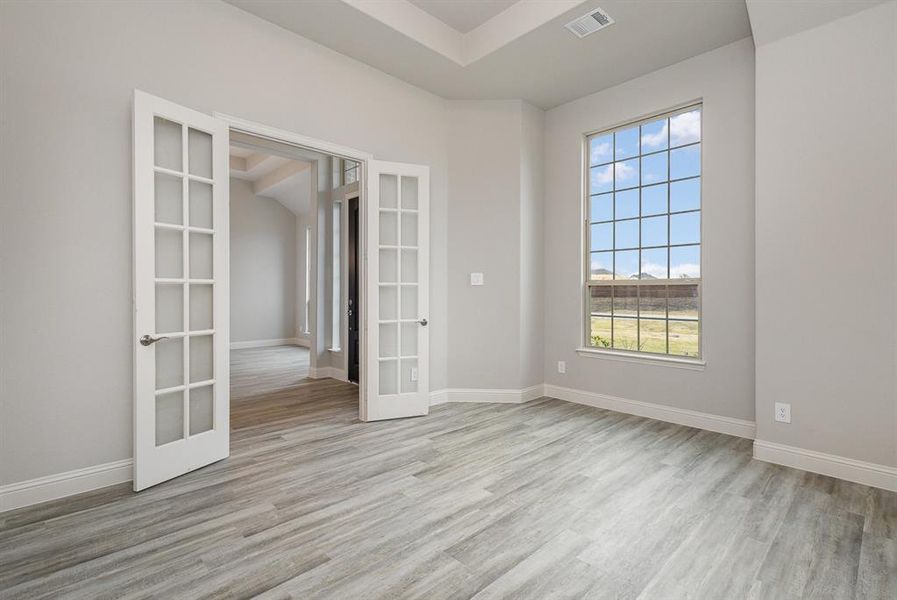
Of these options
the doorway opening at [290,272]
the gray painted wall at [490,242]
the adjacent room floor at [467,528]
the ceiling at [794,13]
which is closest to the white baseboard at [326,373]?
the doorway opening at [290,272]

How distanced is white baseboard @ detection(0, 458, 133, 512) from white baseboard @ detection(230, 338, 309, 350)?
21.9 feet

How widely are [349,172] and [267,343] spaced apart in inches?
204

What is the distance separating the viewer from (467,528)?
2125 mm

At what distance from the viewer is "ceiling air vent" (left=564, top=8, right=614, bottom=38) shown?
10.4 ft

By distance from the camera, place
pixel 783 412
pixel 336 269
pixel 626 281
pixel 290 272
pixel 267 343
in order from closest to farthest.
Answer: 1. pixel 783 412
2. pixel 626 281
3. pixel 336 269
4. pixel 267 343
5. pixel 290 272

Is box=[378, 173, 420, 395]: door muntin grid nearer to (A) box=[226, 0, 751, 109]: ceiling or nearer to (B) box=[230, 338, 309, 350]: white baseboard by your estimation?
(A) box=[226, 0, 751, 109]: ceiling

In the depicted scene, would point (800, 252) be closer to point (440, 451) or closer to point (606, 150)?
point (606, 150)

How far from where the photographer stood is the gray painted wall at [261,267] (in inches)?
357

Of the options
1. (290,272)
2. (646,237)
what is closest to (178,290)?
(646,237)

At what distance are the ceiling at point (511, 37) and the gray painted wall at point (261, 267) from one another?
21.0 feet

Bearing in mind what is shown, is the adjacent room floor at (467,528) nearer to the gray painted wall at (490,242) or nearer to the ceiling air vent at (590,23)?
the gray painted wall at (490,242)

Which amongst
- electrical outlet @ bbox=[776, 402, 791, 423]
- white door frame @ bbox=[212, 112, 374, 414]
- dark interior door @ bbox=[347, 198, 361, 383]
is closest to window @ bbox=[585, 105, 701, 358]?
electrical outlet @ bbox=[776, 402, 791, 423]

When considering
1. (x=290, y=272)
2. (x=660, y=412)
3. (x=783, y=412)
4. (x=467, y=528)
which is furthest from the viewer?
(x=290, y=272)

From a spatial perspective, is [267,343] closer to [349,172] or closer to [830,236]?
[349,172]
